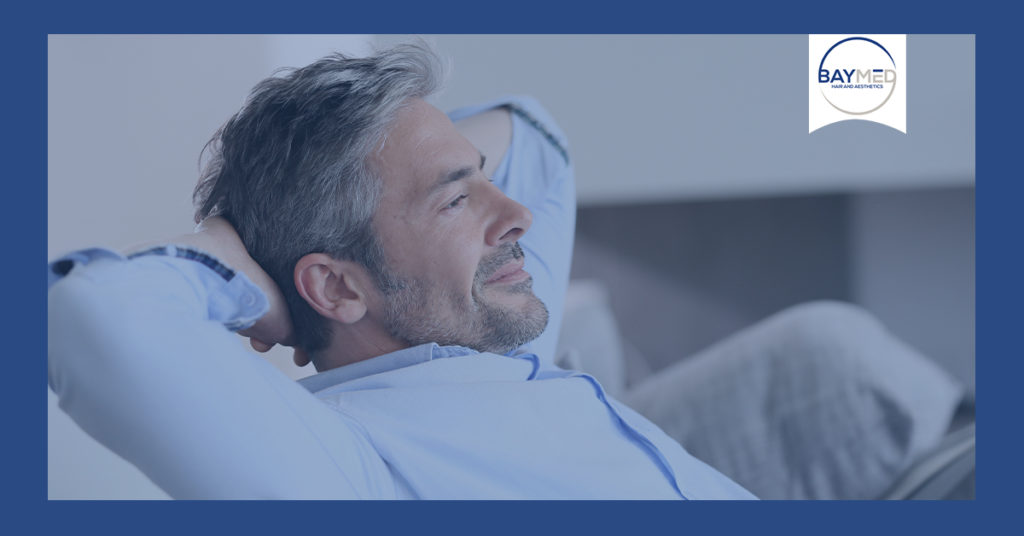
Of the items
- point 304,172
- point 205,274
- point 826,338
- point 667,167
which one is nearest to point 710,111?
point 667,167

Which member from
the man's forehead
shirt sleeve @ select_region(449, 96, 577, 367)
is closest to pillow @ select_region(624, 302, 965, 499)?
shirt sleeve @ select_region(449, 96, 577, 367)

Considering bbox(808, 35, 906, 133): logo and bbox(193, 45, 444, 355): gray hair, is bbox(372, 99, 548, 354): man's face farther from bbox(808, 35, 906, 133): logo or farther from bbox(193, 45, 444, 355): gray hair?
bbox(808, 35, 906, 133): logo

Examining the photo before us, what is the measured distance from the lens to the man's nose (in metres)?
0.70

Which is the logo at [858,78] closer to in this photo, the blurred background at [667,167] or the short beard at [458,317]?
the blurred background at [667,167]

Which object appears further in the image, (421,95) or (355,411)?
(421,95)

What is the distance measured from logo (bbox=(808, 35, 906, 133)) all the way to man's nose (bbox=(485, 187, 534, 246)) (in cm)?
31

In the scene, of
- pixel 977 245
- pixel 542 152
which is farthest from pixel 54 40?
pixel 977 245

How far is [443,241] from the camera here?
2.22ft

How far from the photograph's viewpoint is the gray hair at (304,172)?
25.4 inches

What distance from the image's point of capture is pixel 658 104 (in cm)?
122

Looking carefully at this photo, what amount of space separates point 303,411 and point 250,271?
147 mm

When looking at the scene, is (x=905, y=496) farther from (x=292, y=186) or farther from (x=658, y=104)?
(x=292, y=186)

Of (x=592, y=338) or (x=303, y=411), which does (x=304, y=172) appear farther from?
(x=592, y=338)

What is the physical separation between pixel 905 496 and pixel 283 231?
753mm
